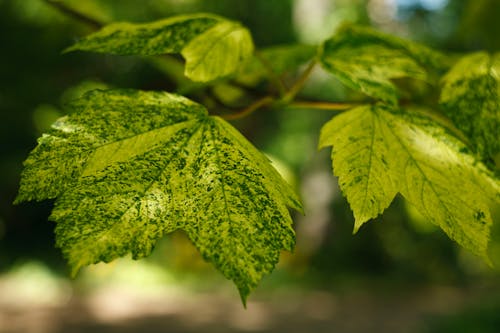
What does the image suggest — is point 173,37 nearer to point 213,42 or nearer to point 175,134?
point 213,42

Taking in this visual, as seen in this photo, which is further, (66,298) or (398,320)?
(66,298)

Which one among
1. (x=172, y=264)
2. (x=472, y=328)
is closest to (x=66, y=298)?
(x=172, y=264)

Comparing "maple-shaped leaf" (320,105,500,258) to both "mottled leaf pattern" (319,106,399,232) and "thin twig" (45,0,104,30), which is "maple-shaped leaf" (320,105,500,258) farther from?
"thin twig" (45,0,104,30)

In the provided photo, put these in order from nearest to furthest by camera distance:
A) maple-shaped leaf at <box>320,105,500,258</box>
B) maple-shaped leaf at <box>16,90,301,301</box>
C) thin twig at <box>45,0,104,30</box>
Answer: maple-shaped leaf at <box>16,90,301,301</box> < maple-shaped leaf at <box>320,105,500,258</box> < thin twig at <box>45,0,104,30</box>

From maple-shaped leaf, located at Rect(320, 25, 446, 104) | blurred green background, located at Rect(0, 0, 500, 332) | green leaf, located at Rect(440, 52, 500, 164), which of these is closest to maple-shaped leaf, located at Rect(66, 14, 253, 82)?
maple-shaped leaf, located at Rect(320, 25, 446, 104)

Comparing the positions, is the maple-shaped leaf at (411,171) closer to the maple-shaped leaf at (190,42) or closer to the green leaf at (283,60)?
the maple-shaped leaf at (190,42)
